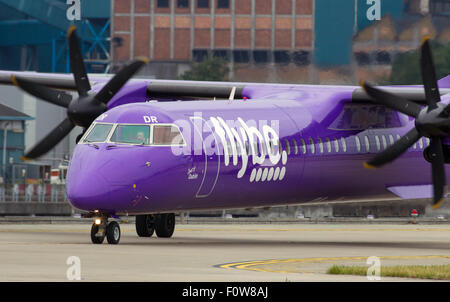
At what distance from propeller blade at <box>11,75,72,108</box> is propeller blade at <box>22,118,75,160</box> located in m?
1.14

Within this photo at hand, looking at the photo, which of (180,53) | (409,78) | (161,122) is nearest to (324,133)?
(161,122)

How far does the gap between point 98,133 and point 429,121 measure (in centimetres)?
851

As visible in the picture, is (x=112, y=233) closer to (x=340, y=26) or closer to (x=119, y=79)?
(x=119, y=79)

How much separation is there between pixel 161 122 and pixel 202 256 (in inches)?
206

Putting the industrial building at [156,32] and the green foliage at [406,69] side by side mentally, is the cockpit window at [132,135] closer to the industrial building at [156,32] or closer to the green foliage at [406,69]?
the green foliage at [406,69]

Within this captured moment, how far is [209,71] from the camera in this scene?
295 ft

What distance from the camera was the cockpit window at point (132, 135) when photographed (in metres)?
26.5

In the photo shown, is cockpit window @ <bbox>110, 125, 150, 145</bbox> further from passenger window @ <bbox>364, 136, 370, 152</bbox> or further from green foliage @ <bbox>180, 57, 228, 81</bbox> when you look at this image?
green foliage @ <bbox>180, 57, 228, 81</bbox>

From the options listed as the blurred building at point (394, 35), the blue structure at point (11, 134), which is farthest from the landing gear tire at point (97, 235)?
the blue structure at point (11, 134)

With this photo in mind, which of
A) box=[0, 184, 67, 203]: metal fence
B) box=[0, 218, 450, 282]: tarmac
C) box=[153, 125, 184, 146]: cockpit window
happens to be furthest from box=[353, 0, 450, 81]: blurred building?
box=[153, 125, 184, 146]: cockpit window

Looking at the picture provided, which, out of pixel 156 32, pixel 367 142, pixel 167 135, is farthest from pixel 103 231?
pixel 156 32

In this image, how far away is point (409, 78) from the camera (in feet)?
172

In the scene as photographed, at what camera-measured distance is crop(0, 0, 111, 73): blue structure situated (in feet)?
332

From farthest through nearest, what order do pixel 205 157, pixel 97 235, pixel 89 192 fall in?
pixel 205 157, pixel 97 235, pixel 89 192
